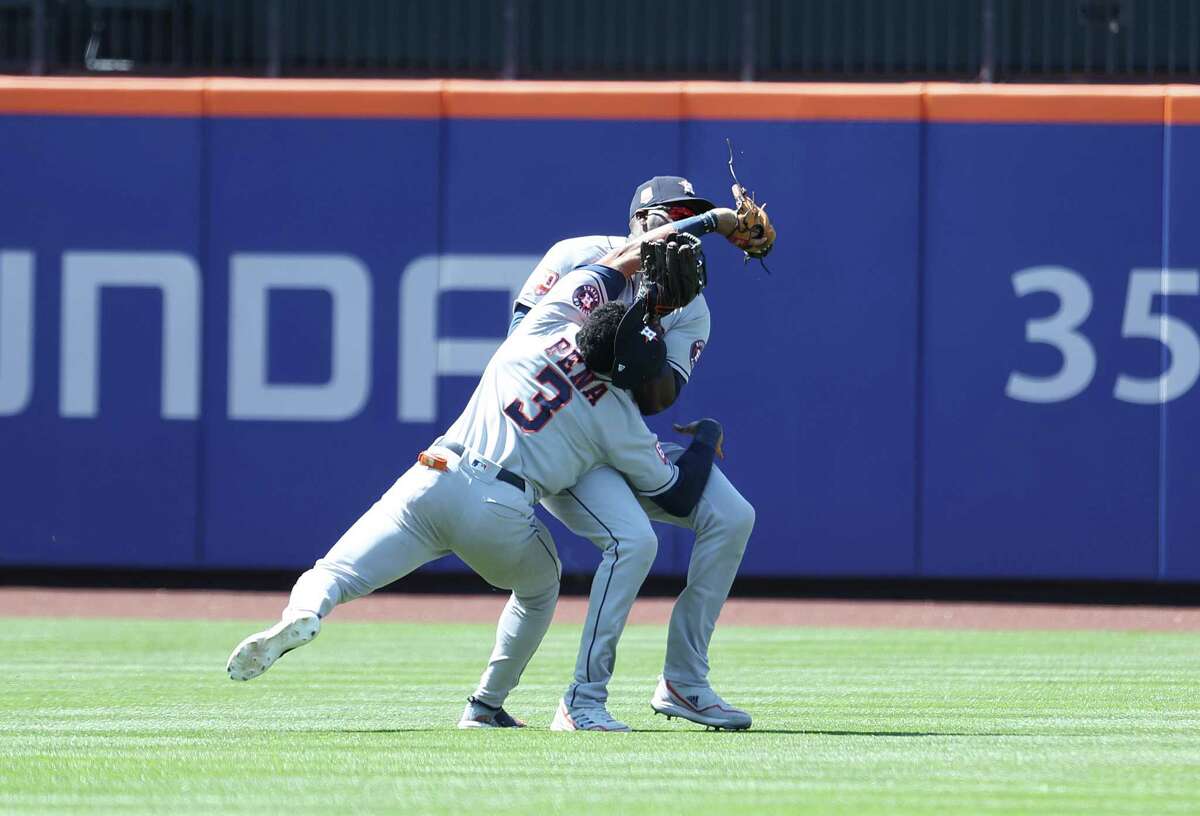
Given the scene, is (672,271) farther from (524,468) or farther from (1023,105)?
→ (1023,105)

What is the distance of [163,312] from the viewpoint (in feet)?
41.5

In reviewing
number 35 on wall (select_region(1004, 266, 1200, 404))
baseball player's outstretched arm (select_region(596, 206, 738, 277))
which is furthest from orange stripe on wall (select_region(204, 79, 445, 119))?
baseball player's outstretched arm (select_region(596, 206, 738, 277))

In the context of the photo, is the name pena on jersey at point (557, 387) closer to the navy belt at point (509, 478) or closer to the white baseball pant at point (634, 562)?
the navy belt at point (509, 478)

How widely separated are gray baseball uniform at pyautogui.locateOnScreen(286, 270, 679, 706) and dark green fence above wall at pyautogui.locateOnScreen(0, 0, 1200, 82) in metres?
7.93

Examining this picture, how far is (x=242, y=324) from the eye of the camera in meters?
12.6

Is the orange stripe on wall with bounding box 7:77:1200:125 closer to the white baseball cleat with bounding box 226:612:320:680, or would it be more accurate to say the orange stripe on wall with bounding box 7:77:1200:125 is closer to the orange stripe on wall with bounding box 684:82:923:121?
the orange stripe on wall with bounding box 684:82:923:121

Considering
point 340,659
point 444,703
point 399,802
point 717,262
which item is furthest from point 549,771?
point 717,262

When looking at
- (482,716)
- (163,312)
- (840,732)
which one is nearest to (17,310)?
(163,312)

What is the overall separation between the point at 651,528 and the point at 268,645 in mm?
1209

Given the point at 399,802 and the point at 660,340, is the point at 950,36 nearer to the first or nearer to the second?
the point at 660,340

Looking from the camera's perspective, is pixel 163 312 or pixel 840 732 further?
pixel 163 312

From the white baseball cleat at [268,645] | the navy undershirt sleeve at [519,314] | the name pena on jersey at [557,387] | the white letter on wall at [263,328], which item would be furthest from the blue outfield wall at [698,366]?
the white baseball cleat at [268,645]

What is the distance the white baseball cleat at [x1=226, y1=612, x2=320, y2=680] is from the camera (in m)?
5.24

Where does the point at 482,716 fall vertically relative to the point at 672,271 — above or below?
below
